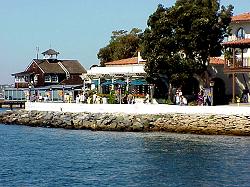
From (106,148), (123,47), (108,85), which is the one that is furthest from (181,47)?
(123,47)

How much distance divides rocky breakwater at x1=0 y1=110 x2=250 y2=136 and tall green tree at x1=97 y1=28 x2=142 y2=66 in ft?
109

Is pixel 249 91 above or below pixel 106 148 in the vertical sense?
above

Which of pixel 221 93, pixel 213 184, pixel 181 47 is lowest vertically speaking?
pixel 213 184

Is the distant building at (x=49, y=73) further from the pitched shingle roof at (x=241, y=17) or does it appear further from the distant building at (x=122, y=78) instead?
the pitched shingle roof at (x=241, y=17)

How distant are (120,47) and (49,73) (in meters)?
12.3

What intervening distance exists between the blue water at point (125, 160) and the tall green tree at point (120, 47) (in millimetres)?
45492

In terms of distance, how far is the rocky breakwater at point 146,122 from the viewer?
148ft

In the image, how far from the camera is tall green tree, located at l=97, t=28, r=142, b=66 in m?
92.4

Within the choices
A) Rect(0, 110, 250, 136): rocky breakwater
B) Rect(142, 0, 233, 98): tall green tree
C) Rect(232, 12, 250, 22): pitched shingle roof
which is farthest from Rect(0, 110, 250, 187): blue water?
Rect(232, 12, 250, 22): pitched shingle roof

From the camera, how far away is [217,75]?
60.1 m

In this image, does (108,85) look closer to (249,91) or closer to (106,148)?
(249,91)

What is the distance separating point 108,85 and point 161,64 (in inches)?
468

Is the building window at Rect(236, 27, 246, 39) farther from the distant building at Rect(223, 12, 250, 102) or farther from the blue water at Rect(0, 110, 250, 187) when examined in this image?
the blue water at Rect(0, 110, 250, 187)

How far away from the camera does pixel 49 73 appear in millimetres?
97000
